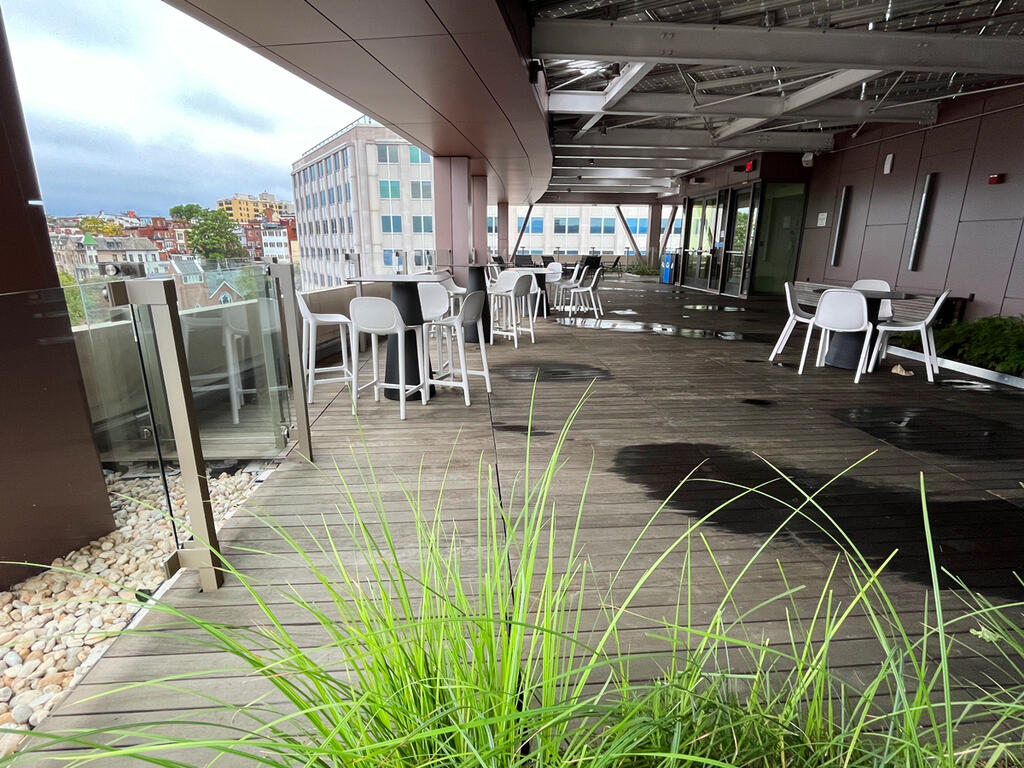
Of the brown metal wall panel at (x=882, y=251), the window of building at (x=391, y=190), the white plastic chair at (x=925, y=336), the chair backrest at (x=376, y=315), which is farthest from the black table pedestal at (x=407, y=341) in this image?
the window of building at (x=391, y=190)

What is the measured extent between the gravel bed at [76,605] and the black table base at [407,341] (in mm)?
1697

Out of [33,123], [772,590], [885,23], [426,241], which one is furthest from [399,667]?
[426,241]

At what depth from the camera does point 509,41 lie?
3988 mm

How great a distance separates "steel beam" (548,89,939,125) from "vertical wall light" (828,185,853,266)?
76.2 inches

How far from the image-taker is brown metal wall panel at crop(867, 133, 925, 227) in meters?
8.04

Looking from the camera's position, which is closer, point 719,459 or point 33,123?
point 33,123

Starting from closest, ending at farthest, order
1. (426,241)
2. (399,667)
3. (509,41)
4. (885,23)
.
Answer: (399,667), (509,41), (885,23), (426,241)

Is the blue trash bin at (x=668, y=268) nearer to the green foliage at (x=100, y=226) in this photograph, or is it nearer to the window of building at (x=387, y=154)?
the green foliage at (x=100, y=226)

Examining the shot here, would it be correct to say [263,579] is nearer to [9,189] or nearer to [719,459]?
[9,189]

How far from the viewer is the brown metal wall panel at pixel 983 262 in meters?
6.48

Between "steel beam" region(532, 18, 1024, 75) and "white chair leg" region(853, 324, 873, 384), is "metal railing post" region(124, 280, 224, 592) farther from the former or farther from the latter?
"white chair leg" region(853, 324, 873, 384)

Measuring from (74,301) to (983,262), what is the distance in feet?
30.4

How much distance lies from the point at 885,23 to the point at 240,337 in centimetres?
665

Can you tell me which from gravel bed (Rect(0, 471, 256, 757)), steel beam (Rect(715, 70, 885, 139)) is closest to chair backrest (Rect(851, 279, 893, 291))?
steel beam (Rect(715, 70, 885, 139))
